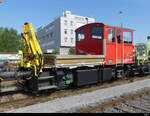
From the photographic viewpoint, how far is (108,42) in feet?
25.9

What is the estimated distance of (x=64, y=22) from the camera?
46.3 m

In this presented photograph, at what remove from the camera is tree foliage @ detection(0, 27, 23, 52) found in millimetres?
36406

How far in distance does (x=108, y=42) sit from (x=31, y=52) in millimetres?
4527

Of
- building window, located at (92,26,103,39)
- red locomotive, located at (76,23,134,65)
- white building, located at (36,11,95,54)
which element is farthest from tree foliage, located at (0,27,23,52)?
building window, located at (92,26,103,39)

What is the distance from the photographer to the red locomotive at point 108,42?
779cm

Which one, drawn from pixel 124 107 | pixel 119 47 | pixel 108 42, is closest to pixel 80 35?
pixel 108 42

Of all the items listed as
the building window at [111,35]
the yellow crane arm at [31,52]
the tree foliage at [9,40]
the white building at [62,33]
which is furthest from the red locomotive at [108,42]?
the white building at [62,33]

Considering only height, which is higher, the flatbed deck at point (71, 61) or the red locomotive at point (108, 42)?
the red locomotive at point (108, 42)

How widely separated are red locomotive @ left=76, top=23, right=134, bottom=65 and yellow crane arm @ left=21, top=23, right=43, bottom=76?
3.67m

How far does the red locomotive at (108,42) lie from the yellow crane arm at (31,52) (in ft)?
12.0

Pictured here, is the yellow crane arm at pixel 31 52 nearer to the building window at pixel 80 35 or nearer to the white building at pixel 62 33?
the building window at pixel 80 35

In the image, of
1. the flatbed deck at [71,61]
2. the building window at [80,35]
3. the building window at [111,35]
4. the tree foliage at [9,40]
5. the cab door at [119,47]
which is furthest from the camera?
the tree foliage at [9,40]

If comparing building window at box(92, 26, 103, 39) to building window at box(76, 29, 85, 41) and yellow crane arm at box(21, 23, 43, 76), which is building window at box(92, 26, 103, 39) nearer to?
building window at box(76, 29, 85, 41)

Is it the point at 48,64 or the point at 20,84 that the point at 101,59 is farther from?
the point at 20,84
